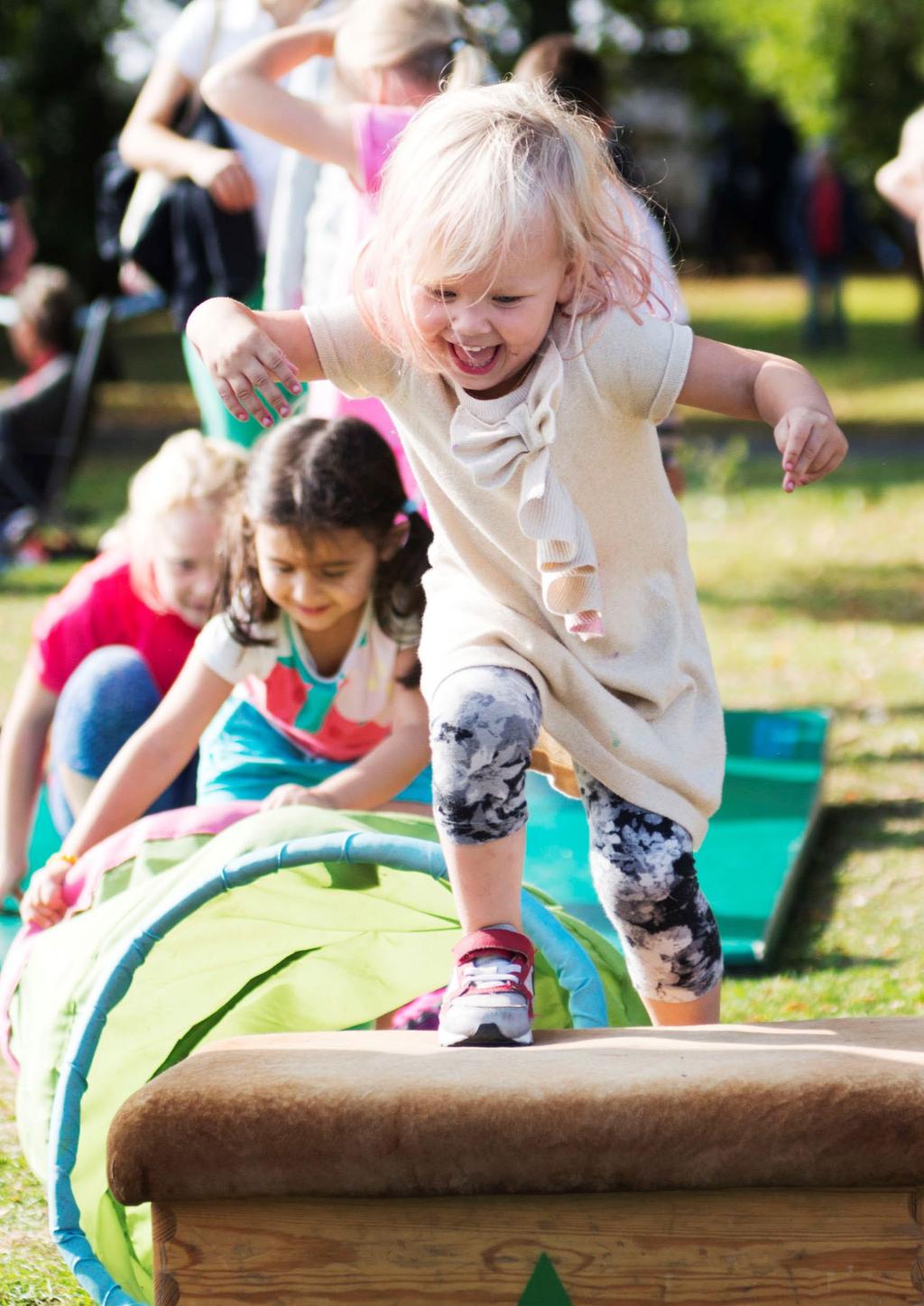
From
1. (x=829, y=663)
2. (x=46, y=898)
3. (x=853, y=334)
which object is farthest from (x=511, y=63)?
(x=46, y=898)

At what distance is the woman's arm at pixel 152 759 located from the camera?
11.1 ft

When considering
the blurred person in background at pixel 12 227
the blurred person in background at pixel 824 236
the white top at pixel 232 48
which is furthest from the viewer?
the blurred person in background at pixel 824 236

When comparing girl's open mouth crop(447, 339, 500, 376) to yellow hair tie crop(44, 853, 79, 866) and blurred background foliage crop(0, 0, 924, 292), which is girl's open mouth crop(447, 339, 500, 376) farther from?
blurred background foliage crop(0, 0, 924, 292)

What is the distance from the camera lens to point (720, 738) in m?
2.71

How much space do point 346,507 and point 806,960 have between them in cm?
169

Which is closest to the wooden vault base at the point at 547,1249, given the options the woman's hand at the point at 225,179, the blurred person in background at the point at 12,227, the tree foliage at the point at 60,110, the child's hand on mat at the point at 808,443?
the child's hand on mat at the point at 808,443

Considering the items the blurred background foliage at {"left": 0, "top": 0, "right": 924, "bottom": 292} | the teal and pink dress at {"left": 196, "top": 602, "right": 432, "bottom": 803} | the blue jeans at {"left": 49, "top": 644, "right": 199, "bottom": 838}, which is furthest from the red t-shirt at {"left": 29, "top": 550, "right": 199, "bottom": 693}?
the blurred background foliage at {"left": 0, "top": 0, "right": 924, "bottom": 292}

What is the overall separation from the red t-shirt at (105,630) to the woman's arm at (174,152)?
4.18 ft

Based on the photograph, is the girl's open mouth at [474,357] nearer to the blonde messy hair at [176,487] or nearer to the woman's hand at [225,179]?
the blonde messy hair at [176,487]

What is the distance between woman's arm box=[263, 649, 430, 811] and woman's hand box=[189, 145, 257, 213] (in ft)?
6.37

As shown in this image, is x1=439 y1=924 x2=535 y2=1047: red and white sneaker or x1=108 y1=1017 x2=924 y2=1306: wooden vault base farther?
x1=439 y1=924 x2=535 y2=1047: red and white sneaker

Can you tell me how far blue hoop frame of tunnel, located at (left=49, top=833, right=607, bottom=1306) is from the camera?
2.51 m

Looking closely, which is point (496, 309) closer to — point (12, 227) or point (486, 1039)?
point (486, 1039)

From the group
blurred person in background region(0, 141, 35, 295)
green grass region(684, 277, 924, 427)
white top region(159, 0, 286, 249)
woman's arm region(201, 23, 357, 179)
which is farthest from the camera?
green grass region(684, 277, 924, 427)
